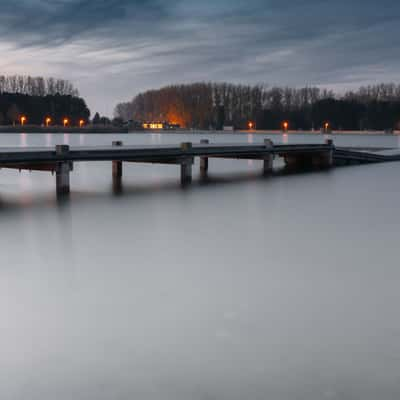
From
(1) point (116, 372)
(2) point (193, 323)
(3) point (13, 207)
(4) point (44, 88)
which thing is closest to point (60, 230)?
(3) point (13, 207)

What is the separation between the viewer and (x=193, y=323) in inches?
314

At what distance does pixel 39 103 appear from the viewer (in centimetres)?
14950

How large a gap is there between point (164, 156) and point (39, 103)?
439 feet

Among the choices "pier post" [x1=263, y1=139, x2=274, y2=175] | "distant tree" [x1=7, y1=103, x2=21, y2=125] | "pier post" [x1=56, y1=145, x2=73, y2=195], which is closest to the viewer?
"pier post" [x1=56, y1=145, x2=73, y2=195]

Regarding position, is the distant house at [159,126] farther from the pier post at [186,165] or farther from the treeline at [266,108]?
the pier post at [186,165]

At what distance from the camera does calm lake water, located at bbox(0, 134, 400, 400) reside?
627 cm

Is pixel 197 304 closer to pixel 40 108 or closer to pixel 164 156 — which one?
pixel 164 156

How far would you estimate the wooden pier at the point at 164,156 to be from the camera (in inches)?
813

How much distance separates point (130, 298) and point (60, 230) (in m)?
7.18

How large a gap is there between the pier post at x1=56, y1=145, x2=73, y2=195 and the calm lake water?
9.03ft

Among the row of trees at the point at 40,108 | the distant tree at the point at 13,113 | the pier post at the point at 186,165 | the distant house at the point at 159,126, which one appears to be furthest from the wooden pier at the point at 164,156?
the distant house at the point at 159,126

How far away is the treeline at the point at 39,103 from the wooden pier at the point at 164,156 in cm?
11627

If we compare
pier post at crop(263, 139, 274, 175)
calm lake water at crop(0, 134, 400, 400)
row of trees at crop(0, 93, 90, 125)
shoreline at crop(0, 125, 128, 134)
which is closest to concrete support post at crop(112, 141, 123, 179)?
pier post at crop(263, 139, 274, 175)

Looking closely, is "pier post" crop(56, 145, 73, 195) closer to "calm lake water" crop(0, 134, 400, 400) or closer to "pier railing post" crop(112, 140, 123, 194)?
"calm lake water" crop(0, 134, 400, 400)
